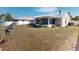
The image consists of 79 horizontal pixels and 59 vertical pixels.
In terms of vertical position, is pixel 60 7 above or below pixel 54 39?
above

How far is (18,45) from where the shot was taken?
396 centimetres

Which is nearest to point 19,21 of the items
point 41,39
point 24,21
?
point 24,21

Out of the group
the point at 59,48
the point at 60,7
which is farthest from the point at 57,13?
the point at 59,48

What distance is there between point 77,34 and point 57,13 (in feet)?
0.91

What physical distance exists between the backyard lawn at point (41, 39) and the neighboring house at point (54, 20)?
0.05m

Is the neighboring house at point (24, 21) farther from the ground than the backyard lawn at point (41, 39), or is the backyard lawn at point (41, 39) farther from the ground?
the neighboring house at point (24, 21)

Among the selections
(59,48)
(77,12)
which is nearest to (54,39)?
(59,48)

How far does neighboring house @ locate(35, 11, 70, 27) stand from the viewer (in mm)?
3941

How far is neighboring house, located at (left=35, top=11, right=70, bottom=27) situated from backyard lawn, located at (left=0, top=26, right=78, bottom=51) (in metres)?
0.05

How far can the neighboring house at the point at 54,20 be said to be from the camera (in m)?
3.94

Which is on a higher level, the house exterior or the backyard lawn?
the house exterior

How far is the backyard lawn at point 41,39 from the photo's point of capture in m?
3.94

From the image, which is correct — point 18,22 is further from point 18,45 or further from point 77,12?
point 77,12
